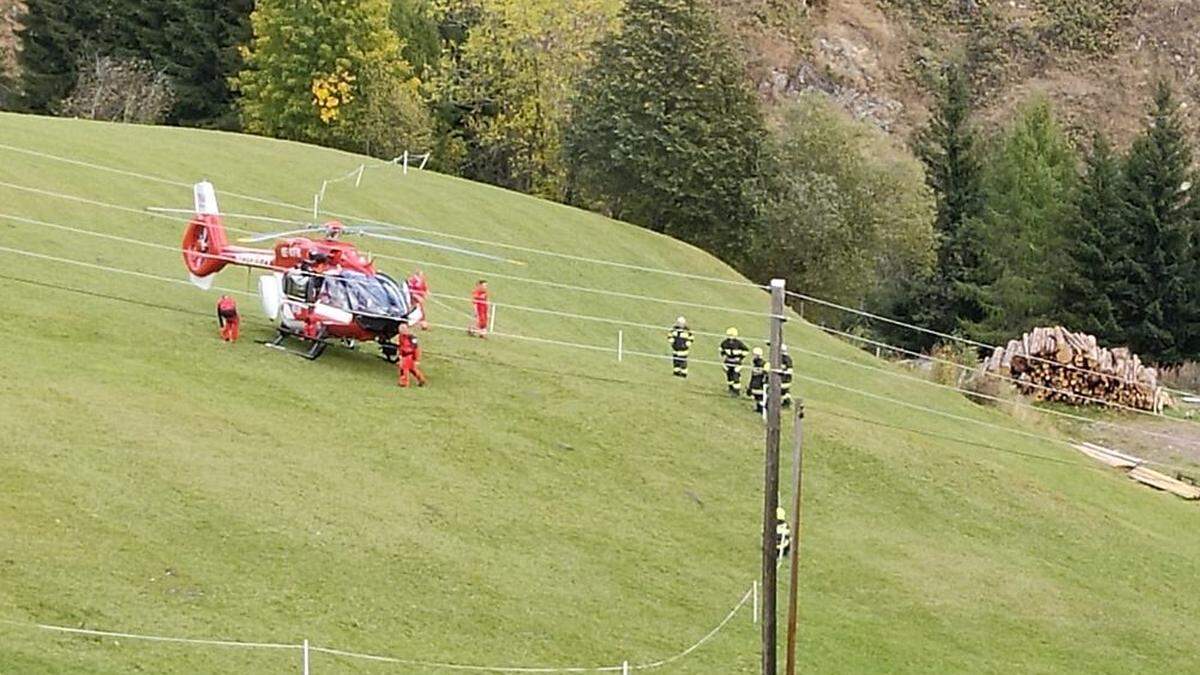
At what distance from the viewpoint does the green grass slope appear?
68.6ft

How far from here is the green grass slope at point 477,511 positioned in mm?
20922

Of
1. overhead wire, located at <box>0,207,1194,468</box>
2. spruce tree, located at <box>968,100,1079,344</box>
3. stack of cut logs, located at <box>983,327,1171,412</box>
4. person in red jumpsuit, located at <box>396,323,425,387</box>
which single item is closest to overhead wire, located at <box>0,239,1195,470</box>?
Result: overhead wire, located at <box>0,207,1194,468</box>

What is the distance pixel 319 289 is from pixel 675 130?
3132cm

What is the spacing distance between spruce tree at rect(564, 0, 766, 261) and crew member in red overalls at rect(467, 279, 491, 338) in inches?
959

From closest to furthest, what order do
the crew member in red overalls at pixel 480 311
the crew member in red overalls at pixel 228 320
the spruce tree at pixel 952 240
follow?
the crew member in red overalls at pixel 228 320 → the crew member in red overalls at pixel 480 311 → the spruce tree at pixel 952 240

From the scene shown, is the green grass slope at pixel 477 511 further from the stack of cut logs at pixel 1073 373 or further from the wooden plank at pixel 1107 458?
the stack of cut logs at pixel 1073 373

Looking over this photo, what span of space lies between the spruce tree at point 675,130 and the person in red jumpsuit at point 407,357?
30.0 meters

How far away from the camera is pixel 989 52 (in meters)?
97.1

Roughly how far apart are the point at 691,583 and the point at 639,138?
36.3 meters

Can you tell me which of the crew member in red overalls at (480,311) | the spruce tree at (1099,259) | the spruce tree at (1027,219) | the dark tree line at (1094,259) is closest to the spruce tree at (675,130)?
the dark tree line at (1094,259)

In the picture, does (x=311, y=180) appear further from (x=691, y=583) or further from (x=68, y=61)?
(x=68, y=61)

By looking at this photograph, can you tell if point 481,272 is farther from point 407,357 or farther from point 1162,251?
point 1162,251

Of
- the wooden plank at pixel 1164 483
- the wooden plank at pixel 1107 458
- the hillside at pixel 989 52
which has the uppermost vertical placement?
the hillside at pixel 989 52

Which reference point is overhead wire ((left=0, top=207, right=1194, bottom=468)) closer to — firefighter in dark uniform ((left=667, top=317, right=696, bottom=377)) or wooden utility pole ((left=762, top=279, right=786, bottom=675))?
firefighter in dark uniform ((left=667, top=317, right=696, bottom=377))
